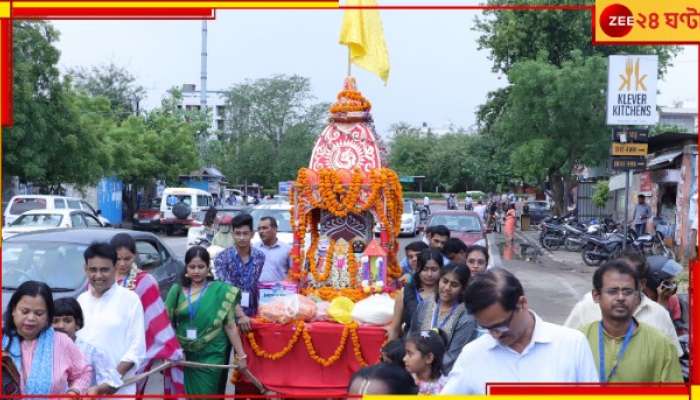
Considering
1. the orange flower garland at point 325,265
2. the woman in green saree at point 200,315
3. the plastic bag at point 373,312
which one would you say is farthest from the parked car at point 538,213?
the woman in green saree at point 200,315

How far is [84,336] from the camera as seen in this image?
13.2ft

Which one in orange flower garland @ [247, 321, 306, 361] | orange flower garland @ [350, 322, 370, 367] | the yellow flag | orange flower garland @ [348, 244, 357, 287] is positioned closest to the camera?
orange flower garland @ [350, 322, 370, 367]

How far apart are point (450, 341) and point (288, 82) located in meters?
37.8

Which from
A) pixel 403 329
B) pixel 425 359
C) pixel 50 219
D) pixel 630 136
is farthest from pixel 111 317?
pixel 50 219

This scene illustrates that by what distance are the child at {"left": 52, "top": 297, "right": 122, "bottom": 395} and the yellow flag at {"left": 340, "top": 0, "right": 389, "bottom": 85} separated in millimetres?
3239

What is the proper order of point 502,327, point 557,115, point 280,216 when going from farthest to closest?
1. point 557,115
2. point 280,216
3. point 502,327

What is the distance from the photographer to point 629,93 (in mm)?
13898

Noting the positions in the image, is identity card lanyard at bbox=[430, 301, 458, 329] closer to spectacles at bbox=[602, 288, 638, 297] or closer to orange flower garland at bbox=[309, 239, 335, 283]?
spectacles at bbox=[602, 288, 638, 297]

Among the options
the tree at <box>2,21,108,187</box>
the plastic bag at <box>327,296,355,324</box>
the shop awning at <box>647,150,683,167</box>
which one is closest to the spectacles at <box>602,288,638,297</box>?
the plastic bag at <box>327,296,355,324</box>

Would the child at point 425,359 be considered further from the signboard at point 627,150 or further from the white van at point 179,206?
the white van at point 179,206

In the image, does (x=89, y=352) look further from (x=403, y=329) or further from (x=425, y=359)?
(x=403, y=329)

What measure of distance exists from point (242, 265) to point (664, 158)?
1574 cm

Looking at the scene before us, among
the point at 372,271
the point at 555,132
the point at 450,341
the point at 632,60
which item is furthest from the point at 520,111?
the point at 450,341

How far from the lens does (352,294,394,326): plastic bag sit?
236 inches
